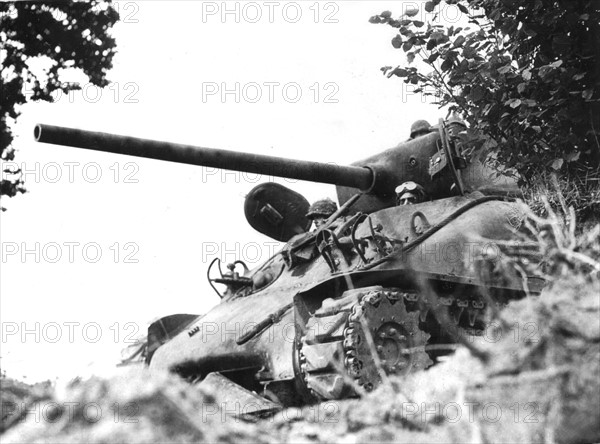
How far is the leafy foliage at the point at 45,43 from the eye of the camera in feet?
23.6

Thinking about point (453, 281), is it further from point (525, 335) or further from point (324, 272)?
point (525, 335)

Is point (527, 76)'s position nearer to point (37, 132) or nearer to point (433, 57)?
point (433, 57)

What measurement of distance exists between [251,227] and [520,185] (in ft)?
12.2

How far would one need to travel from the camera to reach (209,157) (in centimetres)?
723

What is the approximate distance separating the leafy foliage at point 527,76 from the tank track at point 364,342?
50.5 inches

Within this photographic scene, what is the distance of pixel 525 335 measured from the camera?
3551 mm

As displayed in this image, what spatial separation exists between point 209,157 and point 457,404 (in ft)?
14.3

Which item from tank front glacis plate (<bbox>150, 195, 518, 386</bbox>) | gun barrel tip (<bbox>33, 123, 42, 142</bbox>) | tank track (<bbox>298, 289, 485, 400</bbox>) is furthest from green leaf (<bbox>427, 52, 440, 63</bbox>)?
gun barrel tip (<bbox>33, 123, 42, 142</bbox>)

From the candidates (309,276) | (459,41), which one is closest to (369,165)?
(309,276)

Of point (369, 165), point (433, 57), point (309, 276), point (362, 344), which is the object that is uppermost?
point (433, 57)

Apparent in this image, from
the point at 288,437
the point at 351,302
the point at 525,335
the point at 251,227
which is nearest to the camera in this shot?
the point at 288,437

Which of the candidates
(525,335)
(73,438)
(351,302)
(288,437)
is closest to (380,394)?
(288,437)

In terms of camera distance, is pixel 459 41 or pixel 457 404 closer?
pixel 457 404

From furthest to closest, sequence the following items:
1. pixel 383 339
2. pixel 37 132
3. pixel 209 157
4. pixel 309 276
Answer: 1. pixel 309 276
2. pixel 209 157
3. pixel 383 339
4. pixel 37 132
